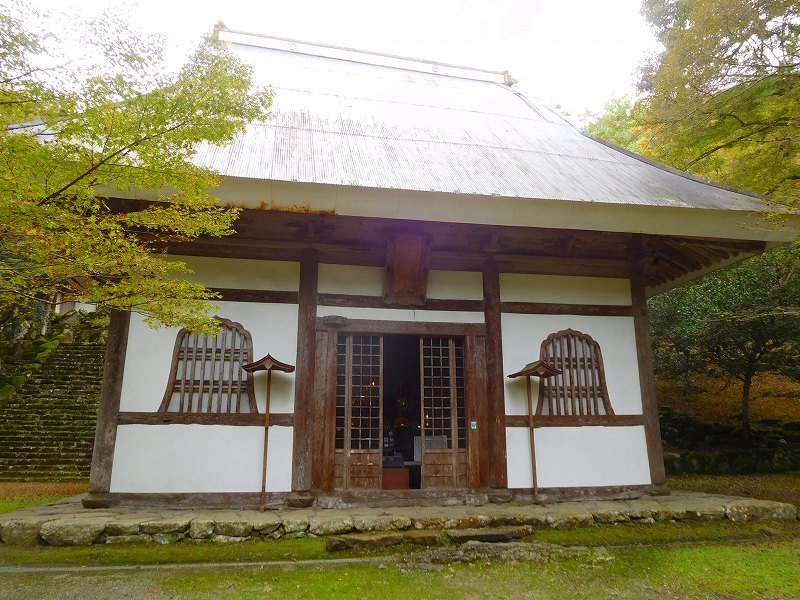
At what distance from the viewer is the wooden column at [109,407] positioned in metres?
5.29

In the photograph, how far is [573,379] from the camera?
654 centimetres

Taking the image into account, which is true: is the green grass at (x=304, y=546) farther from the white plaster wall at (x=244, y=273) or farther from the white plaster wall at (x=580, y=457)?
the white plaster wall at (x=244, y=273)

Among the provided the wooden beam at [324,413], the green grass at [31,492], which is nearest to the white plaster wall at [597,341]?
the wooden beam at [324,413]

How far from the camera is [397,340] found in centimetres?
1088

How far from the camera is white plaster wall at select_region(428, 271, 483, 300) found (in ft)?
21.1

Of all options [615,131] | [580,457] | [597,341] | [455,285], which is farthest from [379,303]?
[615,131]

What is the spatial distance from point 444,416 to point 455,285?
1.70m

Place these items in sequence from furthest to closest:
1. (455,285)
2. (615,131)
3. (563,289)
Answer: (615,131) < (563,289) < (455,285)

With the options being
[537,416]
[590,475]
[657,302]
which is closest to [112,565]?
[537,416]

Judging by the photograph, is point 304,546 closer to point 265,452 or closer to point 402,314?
point 265,452

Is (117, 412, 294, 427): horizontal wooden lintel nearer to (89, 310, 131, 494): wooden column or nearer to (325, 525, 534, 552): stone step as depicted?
(89, 310, 131, 494): wooden column

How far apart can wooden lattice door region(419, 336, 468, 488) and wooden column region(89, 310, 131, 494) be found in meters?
3.48

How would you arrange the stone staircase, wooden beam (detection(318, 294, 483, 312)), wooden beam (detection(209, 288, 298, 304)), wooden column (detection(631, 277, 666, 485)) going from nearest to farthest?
wooden beam (detection(209, 288, 298, 304)) < wooden beam (detection(318, 294, 483, 312)) < wooden column (detection(631, 277, 666, 485)) < the stone staircase

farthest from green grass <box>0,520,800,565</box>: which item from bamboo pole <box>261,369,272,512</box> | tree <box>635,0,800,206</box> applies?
tree <box>635,0,800,206</box>
